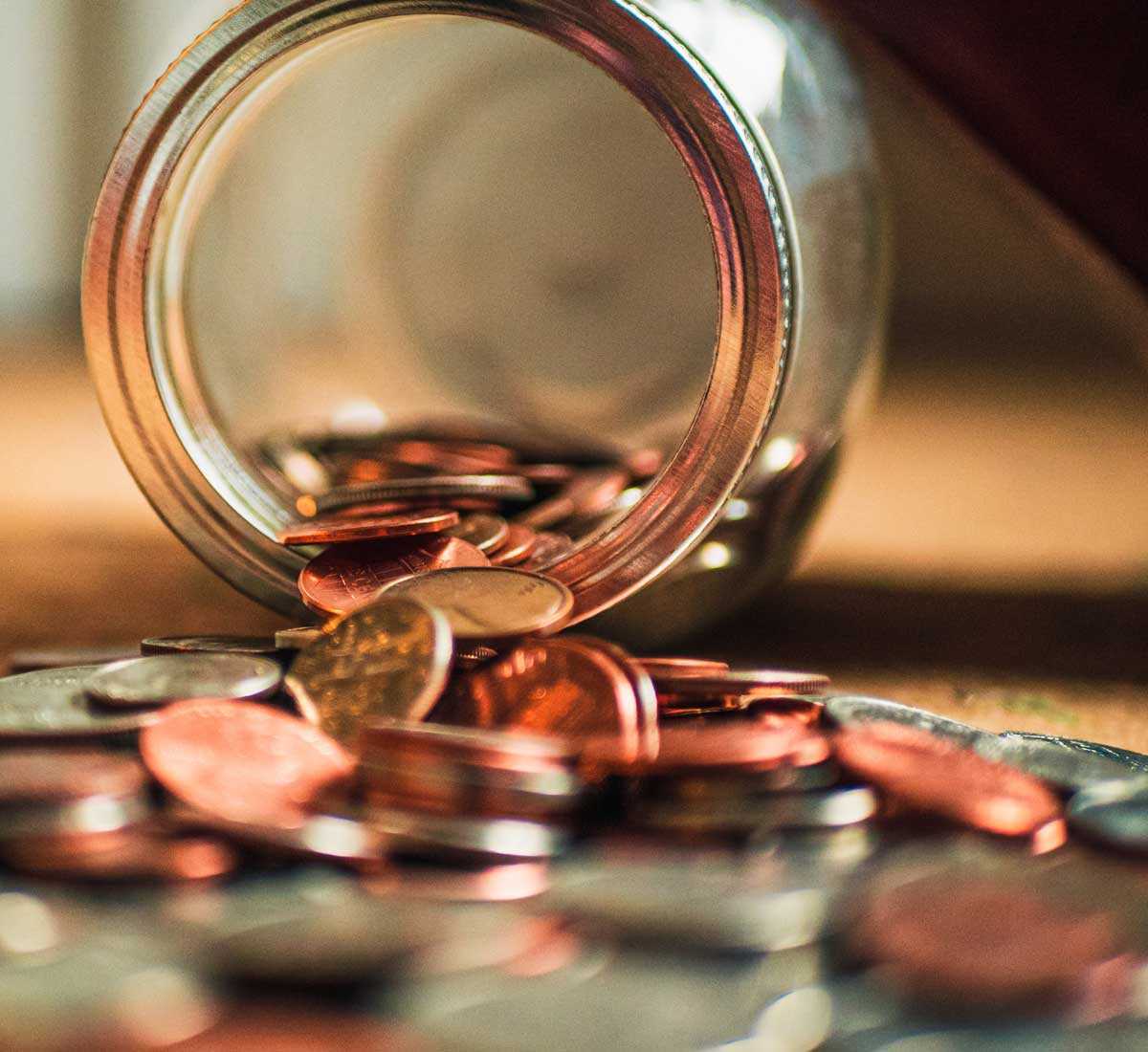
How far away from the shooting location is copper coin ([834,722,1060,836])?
0.57 m

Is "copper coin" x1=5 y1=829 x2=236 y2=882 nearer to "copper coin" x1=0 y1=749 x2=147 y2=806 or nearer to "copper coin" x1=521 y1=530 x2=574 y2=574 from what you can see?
"copper coin" x1=0 y1=749 x2=147 y2=806

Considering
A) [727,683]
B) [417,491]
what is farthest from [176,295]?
[727,683]

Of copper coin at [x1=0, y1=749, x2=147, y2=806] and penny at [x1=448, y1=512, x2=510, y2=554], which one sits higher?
penny at [x1=448, y1=512, x2=510, y2=554]

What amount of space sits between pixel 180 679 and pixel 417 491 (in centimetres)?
18

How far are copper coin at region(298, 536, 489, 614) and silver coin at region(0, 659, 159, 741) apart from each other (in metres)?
0.12

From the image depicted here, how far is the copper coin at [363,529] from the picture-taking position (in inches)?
28.5

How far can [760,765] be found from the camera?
22.6 inches

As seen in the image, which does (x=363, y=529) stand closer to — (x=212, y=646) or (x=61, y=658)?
(x=212, y=646)

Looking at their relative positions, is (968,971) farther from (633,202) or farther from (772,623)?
(633,202)

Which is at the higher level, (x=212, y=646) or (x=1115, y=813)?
(x=212, y=646)

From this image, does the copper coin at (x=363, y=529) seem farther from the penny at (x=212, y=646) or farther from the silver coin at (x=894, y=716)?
the silver coin at (x=894, y=716)

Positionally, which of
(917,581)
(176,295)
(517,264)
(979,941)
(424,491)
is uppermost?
(517,264)

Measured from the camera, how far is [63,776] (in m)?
0.55

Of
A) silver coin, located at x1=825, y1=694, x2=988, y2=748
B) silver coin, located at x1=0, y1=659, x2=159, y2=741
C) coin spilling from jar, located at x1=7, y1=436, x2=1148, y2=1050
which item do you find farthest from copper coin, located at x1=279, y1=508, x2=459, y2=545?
silver coin, located at x1=825, y1=694, x2=988, y2=748
